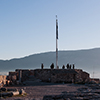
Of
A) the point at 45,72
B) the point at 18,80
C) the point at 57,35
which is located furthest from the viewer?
the point at 57,35

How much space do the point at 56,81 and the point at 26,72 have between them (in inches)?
201

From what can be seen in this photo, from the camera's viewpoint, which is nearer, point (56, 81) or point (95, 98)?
point (95, 98)

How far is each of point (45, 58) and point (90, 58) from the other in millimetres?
40043

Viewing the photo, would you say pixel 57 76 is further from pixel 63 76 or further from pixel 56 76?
pixel 63 76

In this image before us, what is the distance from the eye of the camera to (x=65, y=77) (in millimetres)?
32719

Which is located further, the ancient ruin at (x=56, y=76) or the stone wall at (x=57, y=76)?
the stone wall at (x=57, y=76)

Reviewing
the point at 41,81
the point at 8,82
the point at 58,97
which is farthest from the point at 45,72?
the point at 58,97

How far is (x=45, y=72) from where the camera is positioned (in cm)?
3356

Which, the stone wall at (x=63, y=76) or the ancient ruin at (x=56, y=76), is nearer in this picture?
the ancient ruin at (x=56, y=76)

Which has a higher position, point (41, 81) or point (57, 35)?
point (57, 35)

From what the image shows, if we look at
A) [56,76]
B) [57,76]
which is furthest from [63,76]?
[56,76]

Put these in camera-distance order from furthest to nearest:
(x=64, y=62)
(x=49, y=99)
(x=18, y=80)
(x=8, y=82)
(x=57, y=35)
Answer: (x=64, y=62) → (x=57, y=35) → (x=18, y=80) → (x=8, y=82) → (x=49, y=99)

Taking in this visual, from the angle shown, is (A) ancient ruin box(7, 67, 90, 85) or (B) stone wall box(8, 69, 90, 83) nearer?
(A) ancient ruin box(7, 67, 90, 85)

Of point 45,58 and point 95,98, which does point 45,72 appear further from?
point 45,58
